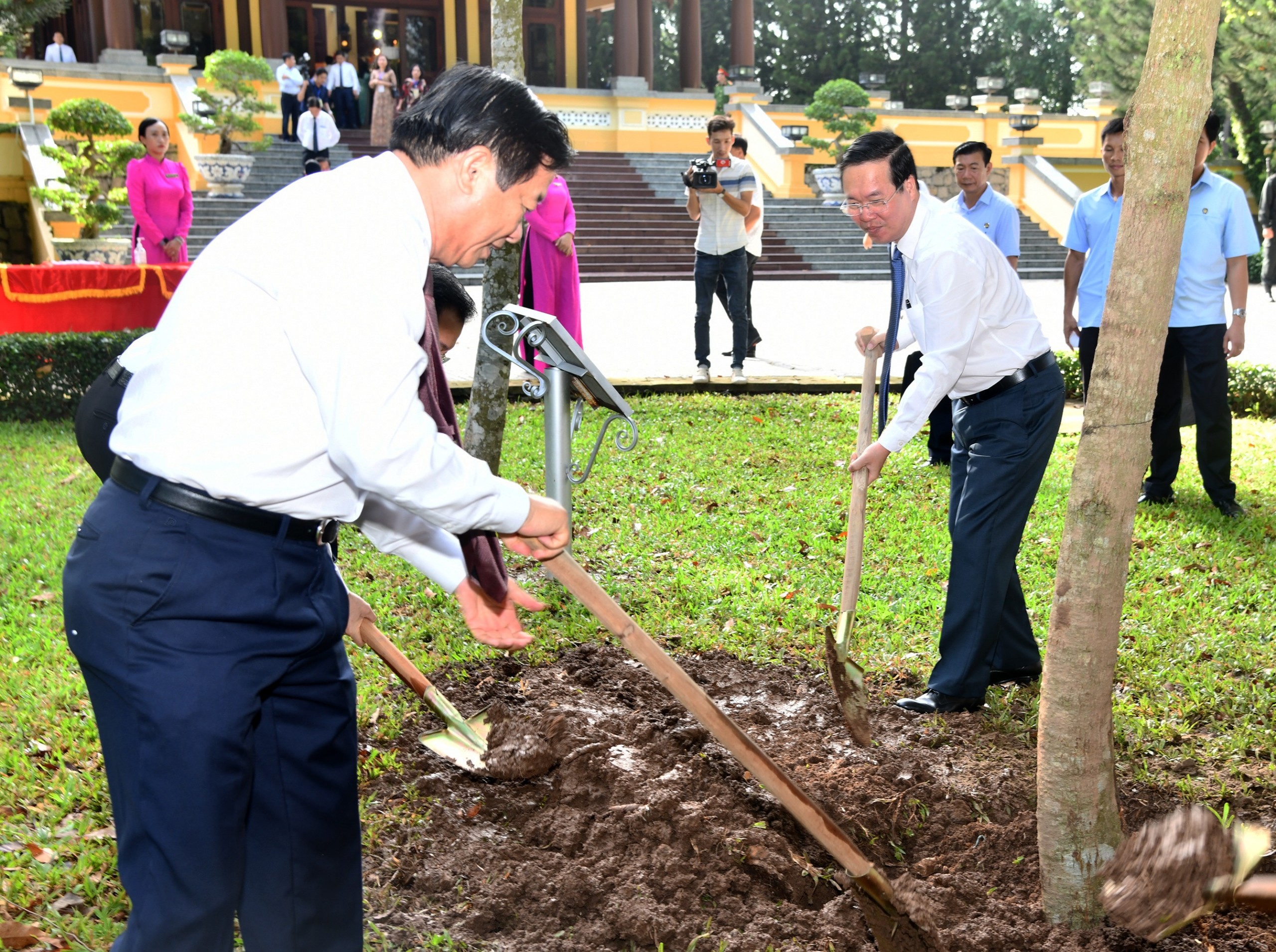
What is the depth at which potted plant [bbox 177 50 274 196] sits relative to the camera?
60.2 ft

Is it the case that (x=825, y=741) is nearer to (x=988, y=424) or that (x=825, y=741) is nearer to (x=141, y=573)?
(x=988, y=424)

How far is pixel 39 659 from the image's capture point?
4.22 m

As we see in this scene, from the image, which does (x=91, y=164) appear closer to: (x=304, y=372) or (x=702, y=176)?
(x=702, y=176)

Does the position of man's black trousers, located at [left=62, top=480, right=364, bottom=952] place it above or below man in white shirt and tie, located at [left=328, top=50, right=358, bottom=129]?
below

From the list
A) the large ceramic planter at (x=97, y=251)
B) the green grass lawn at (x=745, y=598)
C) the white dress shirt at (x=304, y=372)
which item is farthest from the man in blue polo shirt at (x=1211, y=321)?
the large ceramic planter at (x=97, y=251)

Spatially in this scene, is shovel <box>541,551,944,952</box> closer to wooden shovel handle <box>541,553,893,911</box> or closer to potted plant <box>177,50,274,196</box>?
wooden shovel handle <box>541,553,893,911</box>

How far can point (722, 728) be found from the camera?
238 centimetres

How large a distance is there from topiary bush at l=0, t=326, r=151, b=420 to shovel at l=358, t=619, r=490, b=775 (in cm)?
594

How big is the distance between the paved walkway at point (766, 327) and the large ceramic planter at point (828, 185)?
421 centimetres

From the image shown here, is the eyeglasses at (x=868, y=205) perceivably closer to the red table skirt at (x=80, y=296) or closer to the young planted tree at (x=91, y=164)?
the red table skirt at (x=80, y=296)

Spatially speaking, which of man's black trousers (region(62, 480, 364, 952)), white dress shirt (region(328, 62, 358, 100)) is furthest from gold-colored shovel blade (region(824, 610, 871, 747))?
white dress shirt (region(328, 62, 358, 100))

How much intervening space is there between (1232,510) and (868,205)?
3556mm

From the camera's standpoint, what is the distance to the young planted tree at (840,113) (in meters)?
23.6

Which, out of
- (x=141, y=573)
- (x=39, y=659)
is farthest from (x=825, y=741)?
(x=39, y=659)
